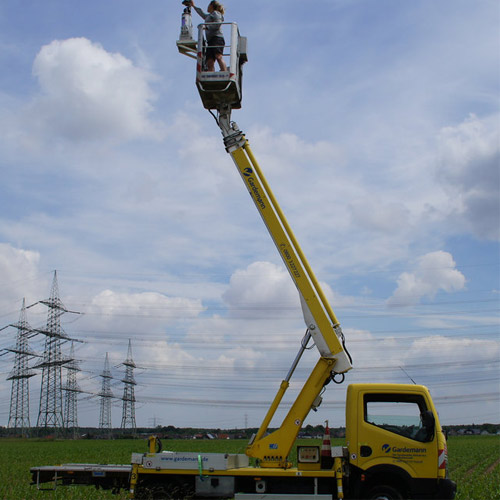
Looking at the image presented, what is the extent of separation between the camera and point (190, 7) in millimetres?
14203

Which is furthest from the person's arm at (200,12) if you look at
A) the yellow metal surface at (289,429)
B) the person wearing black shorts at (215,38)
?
the yellow metal surface at (289,429)

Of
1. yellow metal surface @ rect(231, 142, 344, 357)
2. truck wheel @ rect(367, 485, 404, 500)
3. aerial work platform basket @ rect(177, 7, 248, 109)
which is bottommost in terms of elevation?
truck wheel @ rect(367, 485, 404, 500)

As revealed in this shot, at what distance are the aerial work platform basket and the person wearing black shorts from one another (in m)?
0.10

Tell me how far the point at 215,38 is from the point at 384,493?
11.1 m

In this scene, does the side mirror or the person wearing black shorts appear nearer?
the side mirror

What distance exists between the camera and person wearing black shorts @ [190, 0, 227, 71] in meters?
13.7

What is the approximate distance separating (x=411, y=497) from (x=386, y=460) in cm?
85

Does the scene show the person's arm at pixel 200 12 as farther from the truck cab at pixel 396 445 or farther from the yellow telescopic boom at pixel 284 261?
the truck cab at pixel 396 445

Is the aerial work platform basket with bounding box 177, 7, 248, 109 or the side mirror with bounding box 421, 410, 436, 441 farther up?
the aerial work platform basket with bounding box 177, 7, 248, 109

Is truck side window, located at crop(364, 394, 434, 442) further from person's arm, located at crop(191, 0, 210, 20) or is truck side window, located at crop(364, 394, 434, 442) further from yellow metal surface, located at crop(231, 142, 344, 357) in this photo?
person's arm, located at crop(191, 0, 210, 20)

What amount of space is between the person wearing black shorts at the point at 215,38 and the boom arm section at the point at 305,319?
3.73 ft

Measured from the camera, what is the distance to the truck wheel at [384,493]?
1157cm

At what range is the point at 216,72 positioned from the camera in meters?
13.4

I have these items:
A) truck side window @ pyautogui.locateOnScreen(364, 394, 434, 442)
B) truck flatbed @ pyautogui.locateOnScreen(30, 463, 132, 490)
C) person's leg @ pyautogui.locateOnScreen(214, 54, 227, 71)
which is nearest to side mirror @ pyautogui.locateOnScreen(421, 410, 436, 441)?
truck side window @ pyautogui.locateOnScreen(364, 394, 434, 442)
